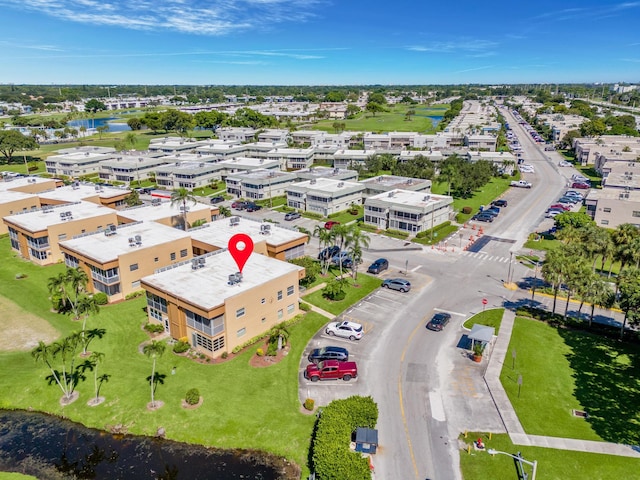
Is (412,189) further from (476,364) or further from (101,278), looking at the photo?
(101,278)

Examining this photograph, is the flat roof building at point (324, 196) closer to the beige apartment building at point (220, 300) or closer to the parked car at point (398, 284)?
the parked car at point (398, 284)

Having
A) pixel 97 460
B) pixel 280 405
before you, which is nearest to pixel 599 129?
pixel 280 405

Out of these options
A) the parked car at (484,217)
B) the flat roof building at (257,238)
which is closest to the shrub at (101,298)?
the flat roof building at (257,238)

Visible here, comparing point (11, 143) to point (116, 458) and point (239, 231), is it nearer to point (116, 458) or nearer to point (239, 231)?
point (239, 231)

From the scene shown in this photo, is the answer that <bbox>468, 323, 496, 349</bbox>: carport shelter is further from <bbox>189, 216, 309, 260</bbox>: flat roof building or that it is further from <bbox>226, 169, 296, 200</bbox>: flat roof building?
<bbox>226, 169, 296, 200</bbox>: flat roof building

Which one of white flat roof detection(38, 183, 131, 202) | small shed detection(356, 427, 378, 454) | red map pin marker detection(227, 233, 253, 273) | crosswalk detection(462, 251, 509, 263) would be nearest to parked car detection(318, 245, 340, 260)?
red map pin marker detection(227, 233, 253, 273)
